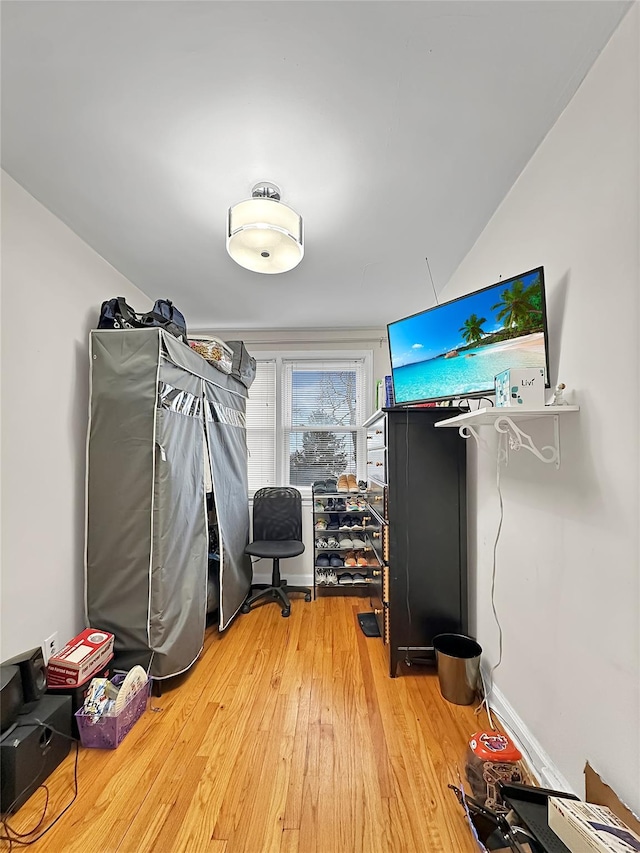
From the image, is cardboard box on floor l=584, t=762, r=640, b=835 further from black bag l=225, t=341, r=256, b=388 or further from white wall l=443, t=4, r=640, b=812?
black bag l=225, t=341, r=256, b=388

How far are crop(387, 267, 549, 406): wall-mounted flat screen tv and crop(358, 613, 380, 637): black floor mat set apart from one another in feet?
5.50

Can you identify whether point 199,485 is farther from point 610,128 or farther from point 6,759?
point 610,128

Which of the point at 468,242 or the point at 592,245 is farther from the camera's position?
the point at 468,242

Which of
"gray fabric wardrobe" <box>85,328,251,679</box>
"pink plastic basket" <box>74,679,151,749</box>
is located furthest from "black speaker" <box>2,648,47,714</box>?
"gray fabric wardrobe" <box>85,328,251,679</box>

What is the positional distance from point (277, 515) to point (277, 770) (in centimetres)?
201

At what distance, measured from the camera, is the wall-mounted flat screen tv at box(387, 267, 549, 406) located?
4.57ft

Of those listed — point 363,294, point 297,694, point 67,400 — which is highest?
point 363,294

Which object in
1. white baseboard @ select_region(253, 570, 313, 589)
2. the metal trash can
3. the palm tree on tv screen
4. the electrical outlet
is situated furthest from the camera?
white baseboard @ select_region(253, 570, 313, 589)

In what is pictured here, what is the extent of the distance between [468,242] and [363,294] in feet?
2.94

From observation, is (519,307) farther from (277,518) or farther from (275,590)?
(275,590)

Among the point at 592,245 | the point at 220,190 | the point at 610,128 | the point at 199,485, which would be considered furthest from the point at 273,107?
the point at 199,485

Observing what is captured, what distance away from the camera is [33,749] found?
1.39 metres

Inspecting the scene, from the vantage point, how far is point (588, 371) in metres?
1.22

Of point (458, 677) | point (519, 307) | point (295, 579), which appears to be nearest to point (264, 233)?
point (519, 307)
